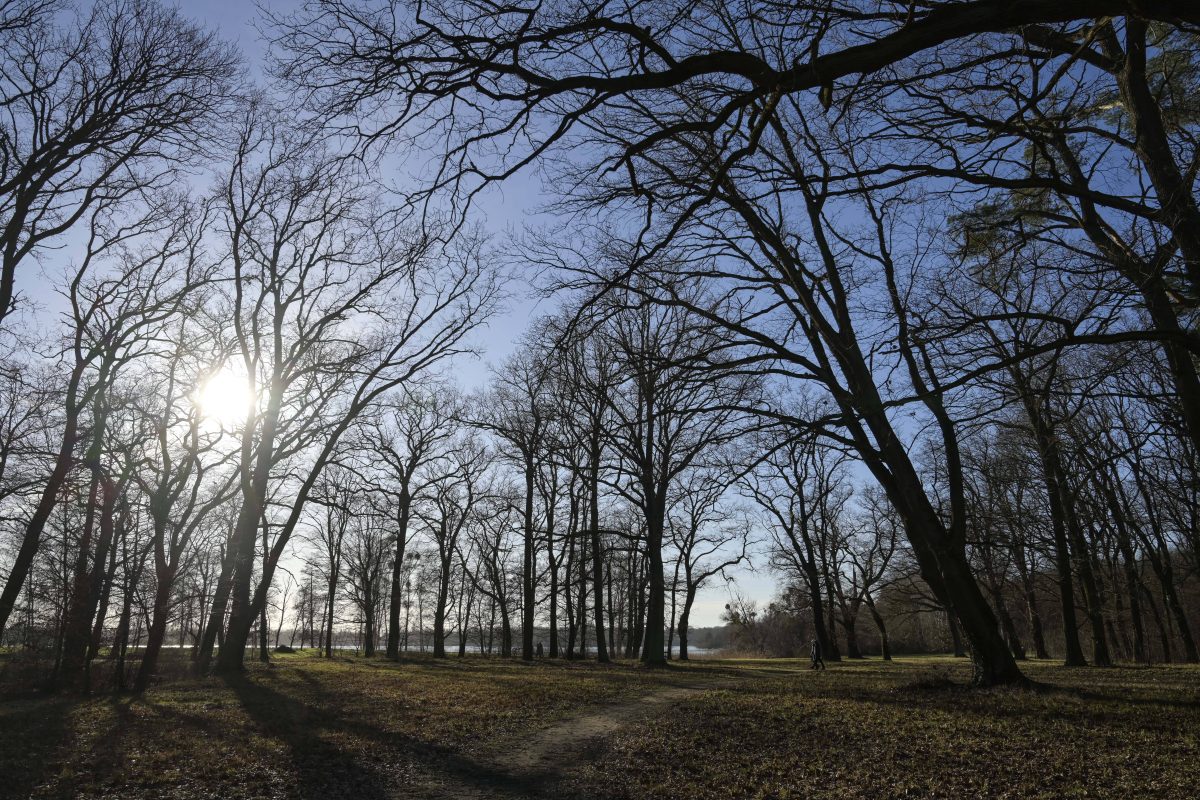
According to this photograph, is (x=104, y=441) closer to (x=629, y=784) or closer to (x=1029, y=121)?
(x=629, y=784)

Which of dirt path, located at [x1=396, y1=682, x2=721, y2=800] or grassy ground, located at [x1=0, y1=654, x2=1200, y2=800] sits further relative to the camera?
dirt path, located at [x1=396, y1=682, x2=721, y2=800]

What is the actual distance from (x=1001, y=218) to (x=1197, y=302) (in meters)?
2.62

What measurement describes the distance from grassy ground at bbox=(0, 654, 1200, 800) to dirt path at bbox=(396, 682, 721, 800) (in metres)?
0.05

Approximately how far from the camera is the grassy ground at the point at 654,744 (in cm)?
648

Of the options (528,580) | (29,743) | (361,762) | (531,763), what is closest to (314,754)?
(361,762)

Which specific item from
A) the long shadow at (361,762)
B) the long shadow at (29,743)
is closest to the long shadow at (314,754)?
the long shadow at (361,762)

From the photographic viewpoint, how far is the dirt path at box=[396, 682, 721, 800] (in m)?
6.69

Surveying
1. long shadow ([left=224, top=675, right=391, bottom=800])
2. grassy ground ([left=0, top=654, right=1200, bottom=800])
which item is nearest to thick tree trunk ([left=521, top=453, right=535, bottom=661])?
grassy ground ([left=0, top=654, right=1200, bottom=800])

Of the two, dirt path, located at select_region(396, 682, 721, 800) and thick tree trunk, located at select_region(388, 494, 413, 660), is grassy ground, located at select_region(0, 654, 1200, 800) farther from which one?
thick tree trunk, located at select_region(388, 494, 413, 660)

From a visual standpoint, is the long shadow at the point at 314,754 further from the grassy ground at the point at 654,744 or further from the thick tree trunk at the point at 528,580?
the thick tree trunk at the point at 528,580

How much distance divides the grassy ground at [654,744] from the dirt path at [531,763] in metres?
0.05

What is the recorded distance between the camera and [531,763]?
7.82 m

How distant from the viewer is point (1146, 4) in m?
3.71

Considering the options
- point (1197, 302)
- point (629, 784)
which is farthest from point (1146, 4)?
point (629, 784)
